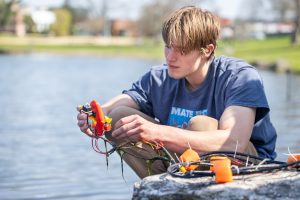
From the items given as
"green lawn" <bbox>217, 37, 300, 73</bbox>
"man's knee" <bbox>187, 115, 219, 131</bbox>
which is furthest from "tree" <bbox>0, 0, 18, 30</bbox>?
"man's knee" <bbox>187, 115, 219, 131</bbox>

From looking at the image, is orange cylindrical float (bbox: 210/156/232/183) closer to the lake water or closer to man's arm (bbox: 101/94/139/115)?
man's arm (bbox: 101/94/139/115)

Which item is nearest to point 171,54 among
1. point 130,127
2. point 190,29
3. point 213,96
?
point 190,29

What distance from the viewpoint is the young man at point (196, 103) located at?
3824 mm

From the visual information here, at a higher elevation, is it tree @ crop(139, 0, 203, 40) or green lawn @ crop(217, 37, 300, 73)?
tree @ crop(139, 0, 203, 40)

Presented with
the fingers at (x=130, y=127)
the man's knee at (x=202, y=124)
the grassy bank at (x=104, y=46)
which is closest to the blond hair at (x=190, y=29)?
the man's knee at (x=202, y=124)

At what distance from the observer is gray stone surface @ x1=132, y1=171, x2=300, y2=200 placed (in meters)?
3.17

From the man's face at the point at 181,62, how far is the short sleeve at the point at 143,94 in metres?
0.51

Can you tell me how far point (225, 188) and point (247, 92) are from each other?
96cm

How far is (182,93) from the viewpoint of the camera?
14.5 feet

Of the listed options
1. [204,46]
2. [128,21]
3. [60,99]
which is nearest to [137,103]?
[204,46]

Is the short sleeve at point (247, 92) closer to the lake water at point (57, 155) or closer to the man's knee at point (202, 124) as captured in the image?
the man's knee at point (202, 124)

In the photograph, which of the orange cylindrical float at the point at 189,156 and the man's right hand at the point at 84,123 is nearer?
the orange cylindrical float at the point at 189,156

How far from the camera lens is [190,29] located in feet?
13.0

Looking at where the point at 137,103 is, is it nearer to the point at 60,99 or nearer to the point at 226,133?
the point at 226,133
